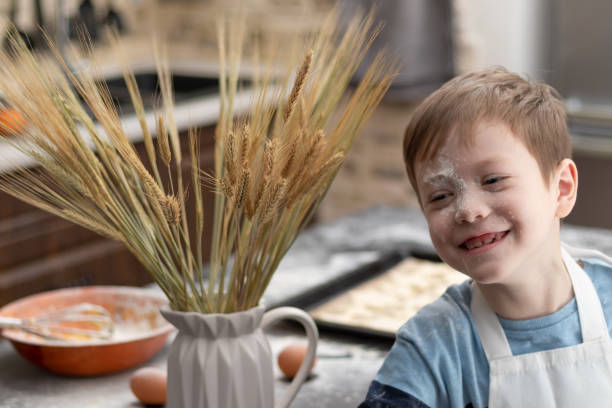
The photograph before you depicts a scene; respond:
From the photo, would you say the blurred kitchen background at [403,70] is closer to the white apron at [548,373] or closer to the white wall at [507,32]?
the white wall at [507,32]

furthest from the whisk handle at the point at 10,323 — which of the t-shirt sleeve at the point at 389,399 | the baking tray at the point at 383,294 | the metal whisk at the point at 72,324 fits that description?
the t-shirt sleeve at the point at 389,399

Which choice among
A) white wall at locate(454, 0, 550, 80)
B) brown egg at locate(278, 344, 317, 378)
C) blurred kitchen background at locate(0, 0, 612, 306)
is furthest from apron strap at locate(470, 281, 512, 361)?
white wall at locate(454, 0, 550, 80)

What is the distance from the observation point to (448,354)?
0.97 m

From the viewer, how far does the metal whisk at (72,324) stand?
1.33 meters

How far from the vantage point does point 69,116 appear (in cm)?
95

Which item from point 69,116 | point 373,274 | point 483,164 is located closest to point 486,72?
point 483,164

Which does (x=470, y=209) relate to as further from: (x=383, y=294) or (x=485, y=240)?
(x=383, y=294)

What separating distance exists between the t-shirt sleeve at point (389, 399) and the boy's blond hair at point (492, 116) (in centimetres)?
27

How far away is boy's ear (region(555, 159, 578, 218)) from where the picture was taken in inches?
38.9

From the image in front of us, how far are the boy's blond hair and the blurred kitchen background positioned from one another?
1.68 metres

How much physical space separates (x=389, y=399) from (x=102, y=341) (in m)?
0.51

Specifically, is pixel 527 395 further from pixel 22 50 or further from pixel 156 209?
pixel 22 50

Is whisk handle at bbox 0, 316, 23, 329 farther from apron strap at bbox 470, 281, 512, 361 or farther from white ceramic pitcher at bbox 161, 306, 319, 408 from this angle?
apron strap at bbox 470, 281, 512, 361

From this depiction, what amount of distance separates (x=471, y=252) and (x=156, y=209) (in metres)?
0.36
